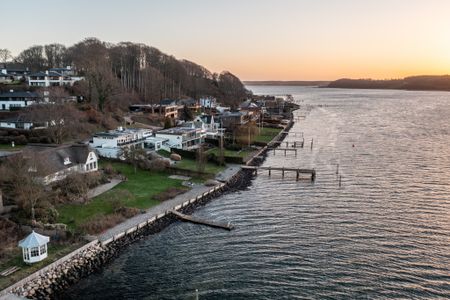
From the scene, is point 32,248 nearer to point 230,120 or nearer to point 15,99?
point 15,99

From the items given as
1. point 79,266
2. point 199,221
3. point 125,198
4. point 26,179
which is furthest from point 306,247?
point 26,179

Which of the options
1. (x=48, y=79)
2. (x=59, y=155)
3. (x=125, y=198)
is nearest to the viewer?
(x=125, y=198)

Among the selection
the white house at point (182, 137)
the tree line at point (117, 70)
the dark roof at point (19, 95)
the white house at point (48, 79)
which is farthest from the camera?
the white house at point (48, 79)

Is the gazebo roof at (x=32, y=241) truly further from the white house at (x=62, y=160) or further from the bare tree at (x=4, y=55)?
the bare tree at (x=4, y=55)

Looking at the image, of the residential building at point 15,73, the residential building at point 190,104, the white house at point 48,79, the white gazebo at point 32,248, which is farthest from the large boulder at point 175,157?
the residential building at point 15,73

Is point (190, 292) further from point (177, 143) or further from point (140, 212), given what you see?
point (177, 143)

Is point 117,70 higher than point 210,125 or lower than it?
higher

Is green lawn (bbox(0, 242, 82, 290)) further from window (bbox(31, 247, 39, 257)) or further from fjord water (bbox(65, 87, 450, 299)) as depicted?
fjord water (bbox(65, 87, 450, 299))

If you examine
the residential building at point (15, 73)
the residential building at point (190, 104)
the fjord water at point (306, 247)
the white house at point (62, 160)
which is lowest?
the fjord water at point (306, 247)
